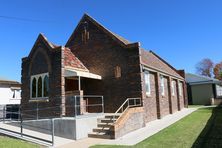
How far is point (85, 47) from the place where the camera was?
59.8 ft

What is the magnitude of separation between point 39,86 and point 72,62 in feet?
9.93

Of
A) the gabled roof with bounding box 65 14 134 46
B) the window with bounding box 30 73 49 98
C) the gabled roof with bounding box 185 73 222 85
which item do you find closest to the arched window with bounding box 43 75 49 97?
the window with bounding box 30 73 49 98

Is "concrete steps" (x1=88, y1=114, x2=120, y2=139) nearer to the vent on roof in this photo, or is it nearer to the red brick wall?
the red brick wall

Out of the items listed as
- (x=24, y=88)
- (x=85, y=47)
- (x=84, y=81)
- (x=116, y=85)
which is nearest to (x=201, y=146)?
(x=116, y=85)

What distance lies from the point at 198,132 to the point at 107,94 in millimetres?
7095

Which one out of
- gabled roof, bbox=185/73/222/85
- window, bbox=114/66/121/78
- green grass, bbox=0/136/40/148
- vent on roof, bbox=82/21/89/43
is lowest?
green grass, bbox=0/136/40/148

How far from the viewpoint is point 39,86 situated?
16.4 m

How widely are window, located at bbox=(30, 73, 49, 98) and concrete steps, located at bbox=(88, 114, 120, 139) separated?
16.0ft

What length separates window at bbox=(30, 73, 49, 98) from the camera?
1569cm

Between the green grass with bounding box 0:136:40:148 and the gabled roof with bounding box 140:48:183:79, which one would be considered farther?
the gabled roof with bounding box 140:48:183:79

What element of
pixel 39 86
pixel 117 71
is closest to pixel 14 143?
pixel 39 86

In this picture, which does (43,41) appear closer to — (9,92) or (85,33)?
(85,33)

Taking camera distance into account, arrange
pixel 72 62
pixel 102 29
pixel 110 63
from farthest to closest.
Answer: pixel 102 29, pixel 72 62, pixel 110 63

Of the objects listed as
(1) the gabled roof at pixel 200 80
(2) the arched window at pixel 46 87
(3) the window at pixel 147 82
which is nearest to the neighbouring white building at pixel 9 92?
(2) the arched window at pixel 46 87
